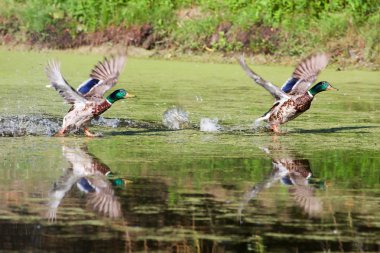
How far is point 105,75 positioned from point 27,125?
2.65ft

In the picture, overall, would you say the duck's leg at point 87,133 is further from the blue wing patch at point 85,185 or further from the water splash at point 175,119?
the blue wing patch at point 85,185

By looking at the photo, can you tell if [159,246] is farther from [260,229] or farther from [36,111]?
[36,111]

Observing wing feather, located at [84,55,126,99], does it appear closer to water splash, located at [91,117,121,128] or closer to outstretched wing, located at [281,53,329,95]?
water splash, located at [91,117,121,128]

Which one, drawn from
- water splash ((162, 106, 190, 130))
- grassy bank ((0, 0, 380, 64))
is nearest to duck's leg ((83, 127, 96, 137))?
water splash ((162, 106, 190, 130))

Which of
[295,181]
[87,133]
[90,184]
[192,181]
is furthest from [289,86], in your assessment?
[90,184]

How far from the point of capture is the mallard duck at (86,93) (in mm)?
9047

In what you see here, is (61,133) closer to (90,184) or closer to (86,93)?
(86,93)

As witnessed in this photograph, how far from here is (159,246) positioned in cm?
498

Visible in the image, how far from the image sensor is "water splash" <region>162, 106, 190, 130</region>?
1002 centimetres

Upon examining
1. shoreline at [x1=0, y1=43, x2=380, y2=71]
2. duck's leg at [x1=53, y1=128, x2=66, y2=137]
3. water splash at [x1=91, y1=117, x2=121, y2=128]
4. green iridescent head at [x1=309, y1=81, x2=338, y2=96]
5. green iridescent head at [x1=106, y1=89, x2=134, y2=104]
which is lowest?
duck's leg at [x1=53, y1=128, x2=66, y2=137]

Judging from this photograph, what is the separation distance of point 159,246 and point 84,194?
130 cm

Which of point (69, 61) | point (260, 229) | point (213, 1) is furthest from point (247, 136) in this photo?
point (213, 1)

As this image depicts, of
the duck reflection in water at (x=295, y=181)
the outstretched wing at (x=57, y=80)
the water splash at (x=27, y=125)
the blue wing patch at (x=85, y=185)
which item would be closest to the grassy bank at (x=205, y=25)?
the water splash at (x=27, y=125)

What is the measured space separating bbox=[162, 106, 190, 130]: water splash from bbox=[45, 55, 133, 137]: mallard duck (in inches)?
21.9
